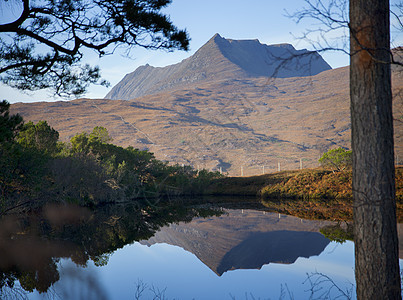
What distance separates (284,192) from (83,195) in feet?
39.9

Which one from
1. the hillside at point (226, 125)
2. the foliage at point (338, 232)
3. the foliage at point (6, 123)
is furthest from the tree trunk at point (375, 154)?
the hillside at point (226, 125)

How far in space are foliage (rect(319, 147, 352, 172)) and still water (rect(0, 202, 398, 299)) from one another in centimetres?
1380

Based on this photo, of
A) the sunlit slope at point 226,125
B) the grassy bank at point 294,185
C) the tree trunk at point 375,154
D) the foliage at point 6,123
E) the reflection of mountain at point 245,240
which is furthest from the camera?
the sunlit slope at point 226,125

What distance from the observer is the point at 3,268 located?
704cm

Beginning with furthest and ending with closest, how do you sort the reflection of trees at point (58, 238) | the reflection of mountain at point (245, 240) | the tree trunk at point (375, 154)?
the reflection of mountain at point (245, 240) < the reflection of trees at point (58, 238) < the tree trunk at point (375, 154)

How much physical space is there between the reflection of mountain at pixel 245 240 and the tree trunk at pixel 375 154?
376cm

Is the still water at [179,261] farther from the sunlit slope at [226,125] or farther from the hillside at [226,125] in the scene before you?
the hillside at [226,125]

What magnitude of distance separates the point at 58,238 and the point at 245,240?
5.21m

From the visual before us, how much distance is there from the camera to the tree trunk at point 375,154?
313 cm

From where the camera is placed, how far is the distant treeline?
12238mm

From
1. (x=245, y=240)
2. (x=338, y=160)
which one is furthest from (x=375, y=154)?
(x=338, y=160)

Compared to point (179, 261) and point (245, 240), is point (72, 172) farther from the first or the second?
point (179, 261)

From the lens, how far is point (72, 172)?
17.6 metres

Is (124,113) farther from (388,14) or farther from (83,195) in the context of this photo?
(388,14)
